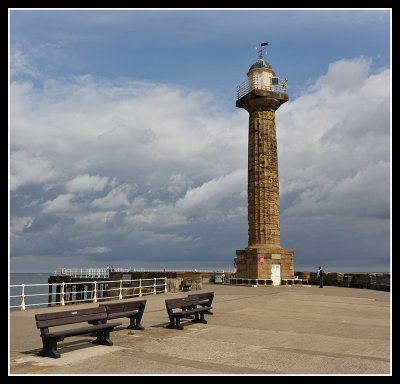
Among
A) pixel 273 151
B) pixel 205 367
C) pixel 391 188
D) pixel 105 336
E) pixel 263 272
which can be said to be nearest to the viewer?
pixel 391 188

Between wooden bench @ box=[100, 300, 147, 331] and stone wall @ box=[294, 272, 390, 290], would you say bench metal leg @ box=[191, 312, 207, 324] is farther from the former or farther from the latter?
stone wall @ box=[294, 272, 390, 290]

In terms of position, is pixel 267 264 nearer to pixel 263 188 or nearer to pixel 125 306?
pixel 263 188

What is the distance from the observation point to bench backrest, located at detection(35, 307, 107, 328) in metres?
7.09

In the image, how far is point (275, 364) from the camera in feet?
21.8

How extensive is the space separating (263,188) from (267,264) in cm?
550

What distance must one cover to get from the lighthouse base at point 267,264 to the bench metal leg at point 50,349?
2210 cm

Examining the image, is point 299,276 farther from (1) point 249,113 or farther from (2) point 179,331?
(2) point 179,331

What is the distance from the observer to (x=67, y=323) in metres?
7.39

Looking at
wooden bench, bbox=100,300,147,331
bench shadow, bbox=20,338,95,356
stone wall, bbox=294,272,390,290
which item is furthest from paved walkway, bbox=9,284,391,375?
stone wall, bbox=294,272,390,290

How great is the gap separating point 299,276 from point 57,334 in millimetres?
27648

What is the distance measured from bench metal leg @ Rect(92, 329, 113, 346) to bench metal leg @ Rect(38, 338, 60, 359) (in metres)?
1.08

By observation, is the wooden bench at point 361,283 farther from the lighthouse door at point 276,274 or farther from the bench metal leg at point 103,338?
the bench metal leg at point 103,338

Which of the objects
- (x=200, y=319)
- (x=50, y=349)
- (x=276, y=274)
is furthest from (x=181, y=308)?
(x=276, y=274)
